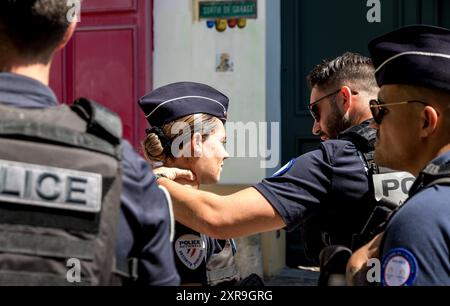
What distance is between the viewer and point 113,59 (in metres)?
6.25

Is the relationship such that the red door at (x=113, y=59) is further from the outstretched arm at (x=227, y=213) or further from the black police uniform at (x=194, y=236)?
the outstretched arm at (x=227, y=213)

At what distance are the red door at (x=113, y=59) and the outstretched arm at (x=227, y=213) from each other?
12.0 ft

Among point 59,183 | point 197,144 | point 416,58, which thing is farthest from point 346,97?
point 59,183

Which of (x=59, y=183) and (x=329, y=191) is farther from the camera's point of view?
(x=329, y=191)

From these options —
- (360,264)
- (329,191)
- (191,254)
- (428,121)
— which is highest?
(428,121)

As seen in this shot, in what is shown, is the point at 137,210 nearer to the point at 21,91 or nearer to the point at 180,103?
the point at 21,91

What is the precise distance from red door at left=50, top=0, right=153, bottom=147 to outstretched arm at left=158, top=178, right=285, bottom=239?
3.65 metres

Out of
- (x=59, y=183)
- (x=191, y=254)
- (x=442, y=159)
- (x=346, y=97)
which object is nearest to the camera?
(x=59, y=183)

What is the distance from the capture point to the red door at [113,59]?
241 inches

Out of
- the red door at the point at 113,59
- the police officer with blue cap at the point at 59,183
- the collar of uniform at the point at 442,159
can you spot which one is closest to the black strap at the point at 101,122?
the police officer with blue cap at the point at 59,183

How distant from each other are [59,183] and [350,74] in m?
1.65

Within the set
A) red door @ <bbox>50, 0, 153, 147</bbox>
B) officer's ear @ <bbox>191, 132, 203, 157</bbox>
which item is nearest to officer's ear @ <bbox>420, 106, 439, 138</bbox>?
officer's ear @ <bbox>191, 132, 203, 157</bbox>

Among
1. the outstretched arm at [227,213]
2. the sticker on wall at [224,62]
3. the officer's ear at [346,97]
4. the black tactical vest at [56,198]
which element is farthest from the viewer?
the sticker on wall at [224,62]
